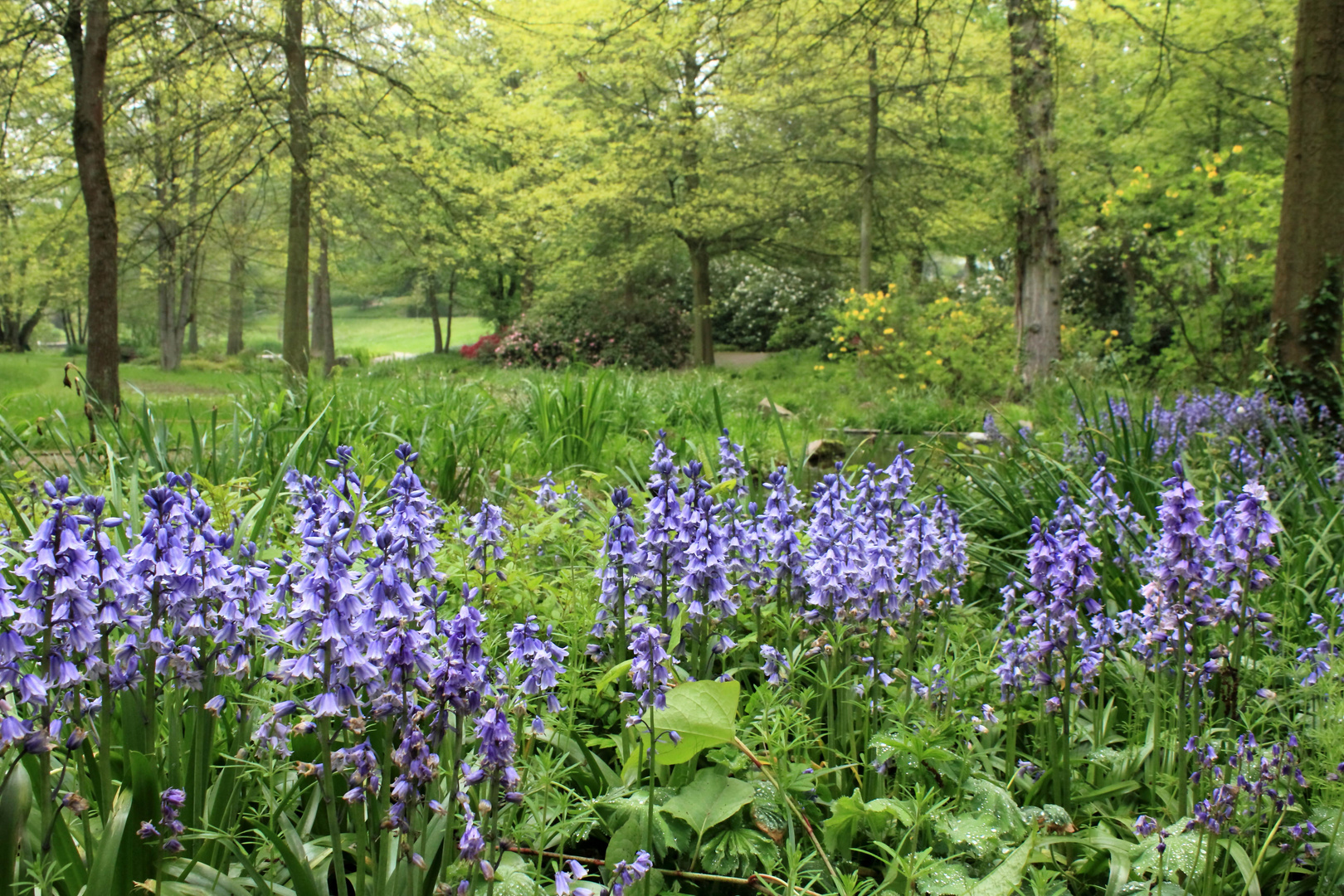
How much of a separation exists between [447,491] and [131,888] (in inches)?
123

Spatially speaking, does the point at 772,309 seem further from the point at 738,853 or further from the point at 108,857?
the point at 108,857

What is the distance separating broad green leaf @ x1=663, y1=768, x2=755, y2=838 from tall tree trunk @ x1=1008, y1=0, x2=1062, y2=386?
9.87 metres

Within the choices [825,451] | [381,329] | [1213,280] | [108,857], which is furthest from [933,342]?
[381,329]

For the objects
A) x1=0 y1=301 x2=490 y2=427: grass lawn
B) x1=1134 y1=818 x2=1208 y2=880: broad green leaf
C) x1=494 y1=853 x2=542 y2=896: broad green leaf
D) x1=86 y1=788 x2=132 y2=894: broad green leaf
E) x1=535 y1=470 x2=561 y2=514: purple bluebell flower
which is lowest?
x1=1134 y1=818 x2=1208 y2=880: broad green leaf

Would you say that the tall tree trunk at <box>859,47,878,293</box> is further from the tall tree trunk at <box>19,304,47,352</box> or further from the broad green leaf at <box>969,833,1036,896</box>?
the tall tree trunk at <box>19,304,47,352</box>

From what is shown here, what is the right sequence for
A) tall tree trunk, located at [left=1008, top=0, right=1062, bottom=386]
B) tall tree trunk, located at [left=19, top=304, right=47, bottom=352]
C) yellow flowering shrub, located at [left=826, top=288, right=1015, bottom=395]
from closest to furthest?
1. tall tree trunk, located at [left=1008, top=0, right=1062, bottom=386]
2. yellow flowering shrub, located at [left=826, top=288, right=1015, bottom=395]
3. tall tree trunk, located at [left=19, top=304, right=47, bottom=352]

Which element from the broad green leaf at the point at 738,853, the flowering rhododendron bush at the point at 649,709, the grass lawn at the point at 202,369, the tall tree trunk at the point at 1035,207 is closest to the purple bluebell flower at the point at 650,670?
the flowering rhododendron bush at the point at 649,709

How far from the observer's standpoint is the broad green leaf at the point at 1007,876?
5.56 feet

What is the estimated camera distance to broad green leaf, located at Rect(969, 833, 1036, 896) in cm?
169

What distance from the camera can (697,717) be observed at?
1.91m

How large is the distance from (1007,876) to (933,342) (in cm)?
1208

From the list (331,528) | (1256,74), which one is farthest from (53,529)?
(1256,74)

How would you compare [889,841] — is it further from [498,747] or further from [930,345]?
[930,345]

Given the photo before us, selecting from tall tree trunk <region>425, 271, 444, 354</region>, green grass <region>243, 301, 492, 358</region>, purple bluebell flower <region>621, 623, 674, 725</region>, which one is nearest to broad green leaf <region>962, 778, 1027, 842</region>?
purple bluebell flower <region>621, 623, 674, 725</region>
